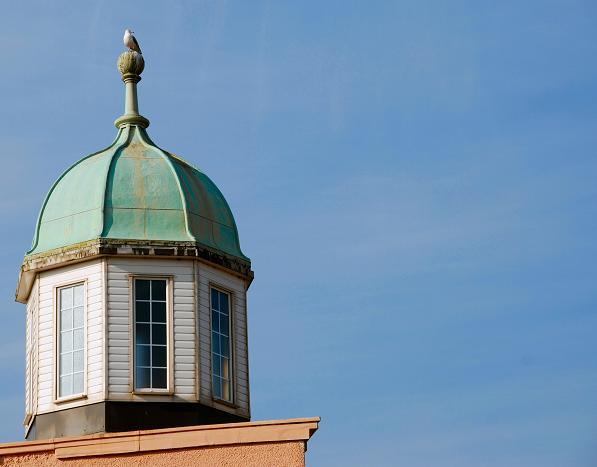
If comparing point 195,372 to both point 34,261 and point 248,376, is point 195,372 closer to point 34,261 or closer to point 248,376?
point 248,376

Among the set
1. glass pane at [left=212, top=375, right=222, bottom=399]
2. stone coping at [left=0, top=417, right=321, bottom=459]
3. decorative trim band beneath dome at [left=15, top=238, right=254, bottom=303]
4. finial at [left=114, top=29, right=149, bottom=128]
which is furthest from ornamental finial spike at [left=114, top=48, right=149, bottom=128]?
stone coping at [left=0, top=417, right=321, bottom=459]

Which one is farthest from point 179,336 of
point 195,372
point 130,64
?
point 130,64

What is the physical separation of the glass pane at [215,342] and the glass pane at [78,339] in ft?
7.38

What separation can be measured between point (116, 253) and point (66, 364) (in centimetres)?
205

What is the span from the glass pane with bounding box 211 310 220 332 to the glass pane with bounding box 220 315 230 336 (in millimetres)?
100

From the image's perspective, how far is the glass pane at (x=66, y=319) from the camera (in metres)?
28.1

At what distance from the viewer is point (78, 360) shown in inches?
1092

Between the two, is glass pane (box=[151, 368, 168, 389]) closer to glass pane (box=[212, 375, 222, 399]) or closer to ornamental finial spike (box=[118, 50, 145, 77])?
glass pane (box=[212, 375, 222, 399])

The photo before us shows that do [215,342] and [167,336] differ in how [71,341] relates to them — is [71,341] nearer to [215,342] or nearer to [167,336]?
[167,336]

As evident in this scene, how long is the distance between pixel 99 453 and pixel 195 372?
9.96ft

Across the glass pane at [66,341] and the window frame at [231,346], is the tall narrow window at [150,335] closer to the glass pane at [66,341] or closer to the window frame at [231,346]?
the window frame at [231,346]

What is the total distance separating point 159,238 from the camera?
28250 mm

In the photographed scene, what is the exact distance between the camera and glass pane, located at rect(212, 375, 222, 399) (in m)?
28.0

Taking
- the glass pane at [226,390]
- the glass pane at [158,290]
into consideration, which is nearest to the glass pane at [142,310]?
the glass pane at [158,290]
